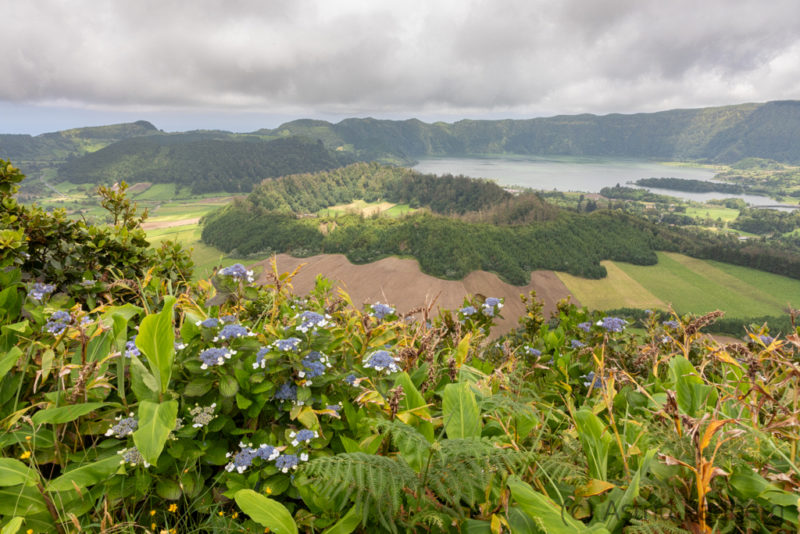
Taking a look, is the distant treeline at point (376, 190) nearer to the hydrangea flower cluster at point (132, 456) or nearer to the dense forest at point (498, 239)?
the dense forest at point (498, 239)

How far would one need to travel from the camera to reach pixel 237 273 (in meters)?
2.77

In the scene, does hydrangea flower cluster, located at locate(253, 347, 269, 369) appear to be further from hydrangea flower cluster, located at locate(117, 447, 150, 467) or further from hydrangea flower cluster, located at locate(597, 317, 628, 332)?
hydrangea flower cluster, located at locate(597, 317, 628, 332)

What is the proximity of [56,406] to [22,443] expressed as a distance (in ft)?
0.62

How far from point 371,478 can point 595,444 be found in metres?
0.97

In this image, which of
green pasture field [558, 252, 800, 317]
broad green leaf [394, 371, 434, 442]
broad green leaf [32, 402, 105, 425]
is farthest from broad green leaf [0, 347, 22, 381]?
green pasture field [558, 252, 800, 317]

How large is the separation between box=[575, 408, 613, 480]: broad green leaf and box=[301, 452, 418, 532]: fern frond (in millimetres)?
753

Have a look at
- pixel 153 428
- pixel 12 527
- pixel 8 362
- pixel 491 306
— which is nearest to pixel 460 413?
pixel 153 428

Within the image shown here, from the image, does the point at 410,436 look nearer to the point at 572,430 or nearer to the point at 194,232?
the point at 572,430

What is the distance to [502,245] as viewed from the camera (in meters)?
96.4

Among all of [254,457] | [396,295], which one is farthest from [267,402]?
[396,295]

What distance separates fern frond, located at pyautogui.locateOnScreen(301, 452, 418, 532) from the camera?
1.28m

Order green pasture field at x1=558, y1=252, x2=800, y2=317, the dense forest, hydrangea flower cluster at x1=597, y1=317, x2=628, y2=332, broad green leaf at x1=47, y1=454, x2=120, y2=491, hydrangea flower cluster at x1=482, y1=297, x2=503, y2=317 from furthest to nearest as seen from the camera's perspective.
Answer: the dense forest → green pasture field at x1=558, y1=252, x2=800, y2=317 → hydrangea flower cluster at x1=482, y1=297, x2=503, y2=317 → hydrangea flower cluster at x1=597, y1=317, x2=628, y2=332 → broad green leaf at x1=47, y1=454, x2=120, y2=491

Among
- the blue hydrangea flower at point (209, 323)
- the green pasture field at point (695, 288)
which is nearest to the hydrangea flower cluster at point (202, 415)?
the blue hydrangea flower at point (209, 323)

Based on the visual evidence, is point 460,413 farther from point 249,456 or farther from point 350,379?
point 249,456
